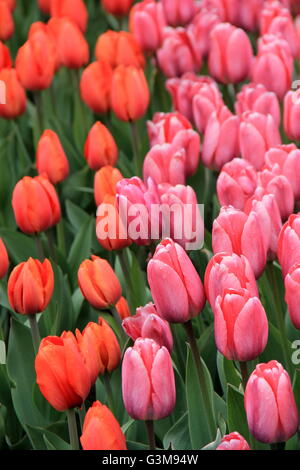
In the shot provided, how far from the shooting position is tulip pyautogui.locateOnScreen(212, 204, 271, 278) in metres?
1.48

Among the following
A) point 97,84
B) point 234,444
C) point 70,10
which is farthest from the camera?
point 70,10

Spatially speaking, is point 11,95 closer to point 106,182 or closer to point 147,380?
point 106,182

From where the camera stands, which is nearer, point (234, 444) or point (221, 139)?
point (234, 444)

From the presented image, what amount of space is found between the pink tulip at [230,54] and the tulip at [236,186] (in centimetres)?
68

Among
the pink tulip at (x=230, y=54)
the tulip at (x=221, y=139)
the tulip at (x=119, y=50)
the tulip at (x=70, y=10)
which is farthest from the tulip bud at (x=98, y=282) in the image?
the tulip at (x=70, y=10)

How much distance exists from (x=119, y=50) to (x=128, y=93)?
37 centimetres

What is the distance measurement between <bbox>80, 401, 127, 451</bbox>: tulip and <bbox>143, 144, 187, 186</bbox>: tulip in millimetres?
735

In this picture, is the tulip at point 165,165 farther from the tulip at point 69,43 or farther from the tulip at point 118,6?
the tulip at point 118,6

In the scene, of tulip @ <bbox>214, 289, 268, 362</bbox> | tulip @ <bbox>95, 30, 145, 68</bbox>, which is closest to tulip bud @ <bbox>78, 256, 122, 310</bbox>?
tulip @ <bbox>214, 289, 268, 362</bbox>

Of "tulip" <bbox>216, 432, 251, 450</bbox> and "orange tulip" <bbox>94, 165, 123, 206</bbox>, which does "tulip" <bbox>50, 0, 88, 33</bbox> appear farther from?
"tulip" <bbox>216, 432, 251, 450</bbox>

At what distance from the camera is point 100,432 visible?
1254mm

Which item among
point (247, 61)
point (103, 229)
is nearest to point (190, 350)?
point (103, 229)

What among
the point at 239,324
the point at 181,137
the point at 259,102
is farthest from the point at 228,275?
the point at 259,102

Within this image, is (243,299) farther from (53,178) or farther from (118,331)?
Answer: (53,178)
